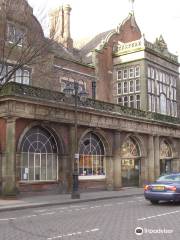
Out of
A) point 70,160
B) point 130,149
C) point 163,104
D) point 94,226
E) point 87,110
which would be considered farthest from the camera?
point 163,104

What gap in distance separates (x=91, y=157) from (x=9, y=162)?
8287 millimetres

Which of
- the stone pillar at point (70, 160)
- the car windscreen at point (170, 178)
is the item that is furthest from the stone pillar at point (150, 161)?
the car windscreen at point (170, 178)

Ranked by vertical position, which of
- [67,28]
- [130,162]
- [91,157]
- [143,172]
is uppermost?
[67,28]

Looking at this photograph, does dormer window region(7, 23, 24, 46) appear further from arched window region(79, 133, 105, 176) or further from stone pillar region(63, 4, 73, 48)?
stone pillar region(63, 4, 73, 48)

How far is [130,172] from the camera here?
33188 millimetres

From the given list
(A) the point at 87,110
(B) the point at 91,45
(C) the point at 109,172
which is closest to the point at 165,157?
(C) the point at 109,172

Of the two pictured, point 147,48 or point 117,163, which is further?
point 147,48

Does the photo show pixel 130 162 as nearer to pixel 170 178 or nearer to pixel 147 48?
pixel 147 48

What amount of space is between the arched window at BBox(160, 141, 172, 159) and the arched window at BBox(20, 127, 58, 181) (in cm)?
1405

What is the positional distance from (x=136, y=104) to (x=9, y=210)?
2137 cm

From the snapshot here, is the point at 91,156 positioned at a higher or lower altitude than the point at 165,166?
higher

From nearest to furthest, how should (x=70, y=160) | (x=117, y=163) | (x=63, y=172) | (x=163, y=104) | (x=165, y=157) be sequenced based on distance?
(x=63, y=172)
(x=70, y=160)
(x=117, y=163)
(x=165, y=157)
(x=163, y=104)

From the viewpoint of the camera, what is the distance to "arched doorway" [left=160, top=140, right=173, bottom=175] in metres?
37.3

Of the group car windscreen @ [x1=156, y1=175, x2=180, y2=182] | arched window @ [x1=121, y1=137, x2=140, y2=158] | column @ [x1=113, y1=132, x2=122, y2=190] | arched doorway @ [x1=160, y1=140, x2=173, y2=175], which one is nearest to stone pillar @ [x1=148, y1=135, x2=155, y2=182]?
arched window @ [x1=121, y1=137, x2=140, y2=158]
